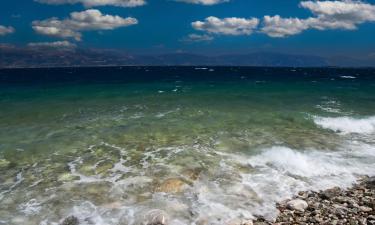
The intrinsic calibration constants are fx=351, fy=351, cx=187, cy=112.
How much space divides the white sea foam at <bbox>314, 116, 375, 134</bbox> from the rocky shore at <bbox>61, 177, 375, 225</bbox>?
13633 millimetres

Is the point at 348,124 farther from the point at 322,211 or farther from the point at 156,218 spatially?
the point at 156,218

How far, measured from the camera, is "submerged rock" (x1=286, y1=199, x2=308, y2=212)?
42.5 ft

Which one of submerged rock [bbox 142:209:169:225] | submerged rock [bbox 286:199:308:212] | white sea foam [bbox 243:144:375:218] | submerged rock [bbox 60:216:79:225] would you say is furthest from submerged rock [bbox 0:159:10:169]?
submerged rock [bbox 286:199:308:212]

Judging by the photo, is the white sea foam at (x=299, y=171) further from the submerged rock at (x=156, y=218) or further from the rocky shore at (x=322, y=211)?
the submerged rock at (x=156, y=218)

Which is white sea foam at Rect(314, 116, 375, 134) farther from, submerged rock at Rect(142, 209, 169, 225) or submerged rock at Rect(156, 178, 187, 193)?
submerged rock at Rect(142, 209, 169, 225)

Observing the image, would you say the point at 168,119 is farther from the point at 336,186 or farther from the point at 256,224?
the point at 256,224

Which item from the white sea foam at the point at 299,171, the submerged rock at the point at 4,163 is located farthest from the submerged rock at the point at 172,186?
the submerged rock at the point at 4,163

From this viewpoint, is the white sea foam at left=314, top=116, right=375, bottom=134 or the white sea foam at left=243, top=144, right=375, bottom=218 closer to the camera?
the white sea foam at left=243, top=144, right=375, bottom=218

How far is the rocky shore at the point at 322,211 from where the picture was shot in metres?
12.0

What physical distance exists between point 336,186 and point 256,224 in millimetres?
5495

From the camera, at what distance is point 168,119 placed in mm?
32000

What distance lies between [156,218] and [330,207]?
642 cm

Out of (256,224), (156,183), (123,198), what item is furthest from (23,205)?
(256,224)

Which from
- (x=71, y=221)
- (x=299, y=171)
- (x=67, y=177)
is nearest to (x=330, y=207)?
(x=299, y=171)
